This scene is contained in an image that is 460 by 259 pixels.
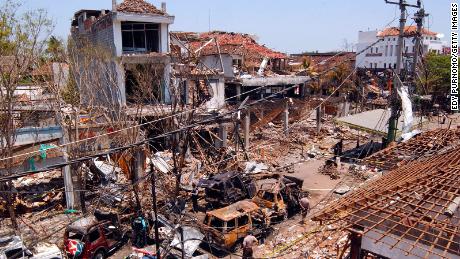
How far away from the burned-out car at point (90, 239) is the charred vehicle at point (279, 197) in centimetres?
577

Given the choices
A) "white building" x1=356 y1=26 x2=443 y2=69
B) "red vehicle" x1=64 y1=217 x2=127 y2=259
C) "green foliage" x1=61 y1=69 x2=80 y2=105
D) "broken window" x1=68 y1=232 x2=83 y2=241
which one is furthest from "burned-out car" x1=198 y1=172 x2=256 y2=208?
"white building" x1=356 y1=26 x2=443 y2=69

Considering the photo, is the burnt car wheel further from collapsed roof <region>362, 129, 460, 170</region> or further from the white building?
the white building

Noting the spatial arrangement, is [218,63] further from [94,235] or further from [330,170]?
[94,235]

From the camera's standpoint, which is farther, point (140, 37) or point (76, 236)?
point (140, 37)

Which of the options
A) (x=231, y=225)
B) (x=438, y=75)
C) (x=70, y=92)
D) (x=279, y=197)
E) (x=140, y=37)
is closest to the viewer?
(x=231, y=225)

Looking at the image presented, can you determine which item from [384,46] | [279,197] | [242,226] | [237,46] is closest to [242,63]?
[237,46]

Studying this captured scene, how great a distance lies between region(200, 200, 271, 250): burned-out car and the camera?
12680mm

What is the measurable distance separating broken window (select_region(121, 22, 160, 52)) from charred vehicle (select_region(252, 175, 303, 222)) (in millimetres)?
12193

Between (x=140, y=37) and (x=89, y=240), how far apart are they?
14.9 meters

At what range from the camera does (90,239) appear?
40.4 ft

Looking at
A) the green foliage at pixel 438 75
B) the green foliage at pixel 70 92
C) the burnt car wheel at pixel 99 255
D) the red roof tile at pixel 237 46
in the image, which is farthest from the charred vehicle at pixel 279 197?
the green foliage at pixel 438 75

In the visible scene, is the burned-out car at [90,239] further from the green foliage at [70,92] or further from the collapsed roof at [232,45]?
the collapsed roof at [232,45]

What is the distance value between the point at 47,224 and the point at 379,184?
13.2 meters

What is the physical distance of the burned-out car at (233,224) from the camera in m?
12.7
